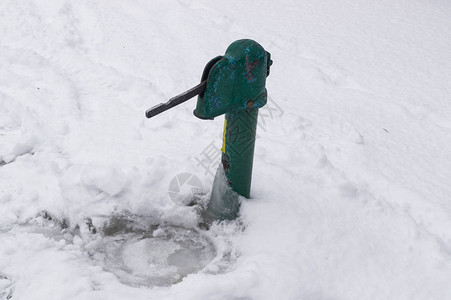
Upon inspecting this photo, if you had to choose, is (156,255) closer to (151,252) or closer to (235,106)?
(151,252)

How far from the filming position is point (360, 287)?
196 centimetres

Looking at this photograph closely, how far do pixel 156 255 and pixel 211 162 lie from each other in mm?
628

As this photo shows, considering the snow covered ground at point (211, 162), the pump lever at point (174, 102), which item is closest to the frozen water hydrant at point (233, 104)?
the pump lever at point (174, 102)

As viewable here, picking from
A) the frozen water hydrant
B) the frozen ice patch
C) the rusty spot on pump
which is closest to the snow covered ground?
the frozen ice patch

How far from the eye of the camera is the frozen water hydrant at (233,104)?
6.22 feet

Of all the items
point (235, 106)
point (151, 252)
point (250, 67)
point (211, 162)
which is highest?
point (250, 67)

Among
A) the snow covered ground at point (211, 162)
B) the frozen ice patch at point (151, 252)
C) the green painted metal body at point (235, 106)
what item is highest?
the green painted metal body at point (235, 106)

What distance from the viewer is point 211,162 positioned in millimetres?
2594

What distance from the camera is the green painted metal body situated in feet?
6.26

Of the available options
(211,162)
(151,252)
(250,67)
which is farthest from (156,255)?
(250,67)

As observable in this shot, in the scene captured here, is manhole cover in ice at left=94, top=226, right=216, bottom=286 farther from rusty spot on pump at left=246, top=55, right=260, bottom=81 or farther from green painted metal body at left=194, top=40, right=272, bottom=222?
rusty spot on pump at left=246, top=55, right=260, bottom=81

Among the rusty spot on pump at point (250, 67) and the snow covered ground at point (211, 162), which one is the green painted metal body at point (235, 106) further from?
the snow covered ground at point (211, 162)

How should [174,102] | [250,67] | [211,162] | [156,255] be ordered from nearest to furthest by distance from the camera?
[174,102] → [250,67] → [156,255] → [211,162]

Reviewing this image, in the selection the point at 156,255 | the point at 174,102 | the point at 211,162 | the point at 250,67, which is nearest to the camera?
the point at 174,102
